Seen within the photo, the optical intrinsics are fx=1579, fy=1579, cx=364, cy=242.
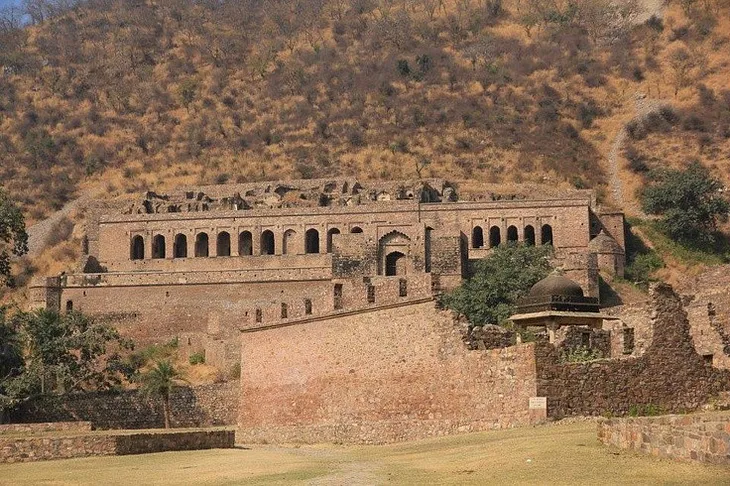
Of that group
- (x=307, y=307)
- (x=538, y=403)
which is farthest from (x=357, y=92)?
(x=538, y=403)

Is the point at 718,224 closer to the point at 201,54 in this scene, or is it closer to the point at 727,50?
the point at 727,50

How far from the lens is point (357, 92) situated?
112 meters

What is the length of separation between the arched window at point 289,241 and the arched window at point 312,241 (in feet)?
2.00

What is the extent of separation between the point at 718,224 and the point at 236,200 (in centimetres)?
2387

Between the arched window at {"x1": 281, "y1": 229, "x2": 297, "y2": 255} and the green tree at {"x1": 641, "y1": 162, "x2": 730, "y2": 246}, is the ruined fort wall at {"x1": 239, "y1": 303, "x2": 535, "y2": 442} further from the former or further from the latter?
the green tree at {"x1": 641, "y1": 162, "x2": 730, "y2": 246}

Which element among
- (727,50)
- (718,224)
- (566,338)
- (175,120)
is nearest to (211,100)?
(175,120)

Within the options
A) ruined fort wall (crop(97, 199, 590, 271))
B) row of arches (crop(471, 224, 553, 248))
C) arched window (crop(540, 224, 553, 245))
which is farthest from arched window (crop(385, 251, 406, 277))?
arched window (crop(540, 224, 553, 245))

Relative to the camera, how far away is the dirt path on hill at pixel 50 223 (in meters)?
87.9

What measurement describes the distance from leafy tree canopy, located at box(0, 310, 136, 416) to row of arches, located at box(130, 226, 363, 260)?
70.9 ft

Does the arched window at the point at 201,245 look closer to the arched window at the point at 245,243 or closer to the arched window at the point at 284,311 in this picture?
the arched window at the point at 245,243

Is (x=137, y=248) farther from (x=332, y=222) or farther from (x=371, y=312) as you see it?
(x=371, y=312)

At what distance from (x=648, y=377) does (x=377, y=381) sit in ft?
22.4

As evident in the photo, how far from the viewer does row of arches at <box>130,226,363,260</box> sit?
72.6 meters

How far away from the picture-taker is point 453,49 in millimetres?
119875
